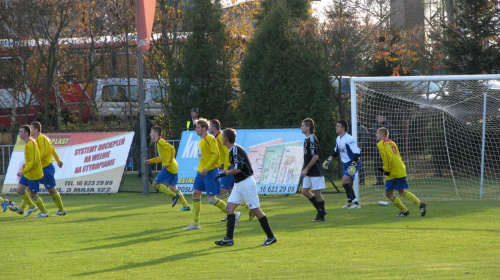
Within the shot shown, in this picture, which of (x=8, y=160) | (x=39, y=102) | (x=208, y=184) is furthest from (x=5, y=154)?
(x=208, y=184)

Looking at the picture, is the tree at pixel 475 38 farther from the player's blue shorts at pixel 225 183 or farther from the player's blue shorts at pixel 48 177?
the player's blue shorts at pixel 48 177

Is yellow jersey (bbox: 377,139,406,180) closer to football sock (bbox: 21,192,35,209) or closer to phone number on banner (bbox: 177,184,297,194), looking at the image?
phone number on banner (bbox: 177,184,297,194)

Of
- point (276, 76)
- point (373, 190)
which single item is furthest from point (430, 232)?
point (276, 76)

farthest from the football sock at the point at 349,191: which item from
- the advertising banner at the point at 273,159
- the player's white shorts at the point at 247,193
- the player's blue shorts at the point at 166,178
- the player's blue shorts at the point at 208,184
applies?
the player's white shorts at the point at 247,193

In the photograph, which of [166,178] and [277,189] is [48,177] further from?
[277,189]

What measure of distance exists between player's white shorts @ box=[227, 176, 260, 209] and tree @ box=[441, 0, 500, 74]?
53.0 feet

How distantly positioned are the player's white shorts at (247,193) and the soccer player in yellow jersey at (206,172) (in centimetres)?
221

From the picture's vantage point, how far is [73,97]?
28328 millimetres

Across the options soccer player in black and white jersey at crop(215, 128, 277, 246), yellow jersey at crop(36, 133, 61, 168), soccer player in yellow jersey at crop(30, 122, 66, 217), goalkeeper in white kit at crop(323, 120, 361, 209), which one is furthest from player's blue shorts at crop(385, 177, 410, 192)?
Answer: yellow jersey at crop(36, 133, 61, 168)

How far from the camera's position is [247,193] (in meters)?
10.1

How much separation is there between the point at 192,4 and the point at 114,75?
4927mm

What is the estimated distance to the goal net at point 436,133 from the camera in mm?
17688

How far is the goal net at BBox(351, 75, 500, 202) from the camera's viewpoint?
17688 mm

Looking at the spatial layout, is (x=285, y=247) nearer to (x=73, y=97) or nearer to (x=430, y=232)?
(x=430, y=232)
